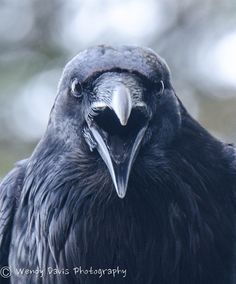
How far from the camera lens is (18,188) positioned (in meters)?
5.28

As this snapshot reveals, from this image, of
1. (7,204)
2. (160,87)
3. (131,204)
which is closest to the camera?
(160,87)

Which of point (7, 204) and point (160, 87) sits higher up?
point (160, 87)

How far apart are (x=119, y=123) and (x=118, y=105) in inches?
5.1

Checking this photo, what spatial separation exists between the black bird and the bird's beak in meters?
0.13

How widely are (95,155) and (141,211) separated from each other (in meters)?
0.33

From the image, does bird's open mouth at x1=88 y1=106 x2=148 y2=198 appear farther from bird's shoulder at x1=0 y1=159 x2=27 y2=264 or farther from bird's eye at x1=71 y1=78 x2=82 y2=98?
bird's shoulder at x1=0 y1=159 x2=27 y2=264

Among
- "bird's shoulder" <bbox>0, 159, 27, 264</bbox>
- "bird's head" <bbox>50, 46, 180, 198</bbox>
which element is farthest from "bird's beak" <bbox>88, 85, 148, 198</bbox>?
"bird's shoulder" <bbox>0, 159, 27, 264</bbox>

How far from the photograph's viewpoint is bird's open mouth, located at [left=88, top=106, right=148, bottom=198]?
4.56 metres

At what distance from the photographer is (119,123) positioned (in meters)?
4.53

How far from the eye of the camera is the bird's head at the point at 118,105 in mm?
Answer: 4559

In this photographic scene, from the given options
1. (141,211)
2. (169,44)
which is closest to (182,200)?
(141,211)

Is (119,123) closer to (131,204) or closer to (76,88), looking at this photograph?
(76,88)

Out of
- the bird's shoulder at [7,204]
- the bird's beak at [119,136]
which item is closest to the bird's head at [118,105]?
the bird's beak at [119,136]

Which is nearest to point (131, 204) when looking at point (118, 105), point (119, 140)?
point (119, 140)
